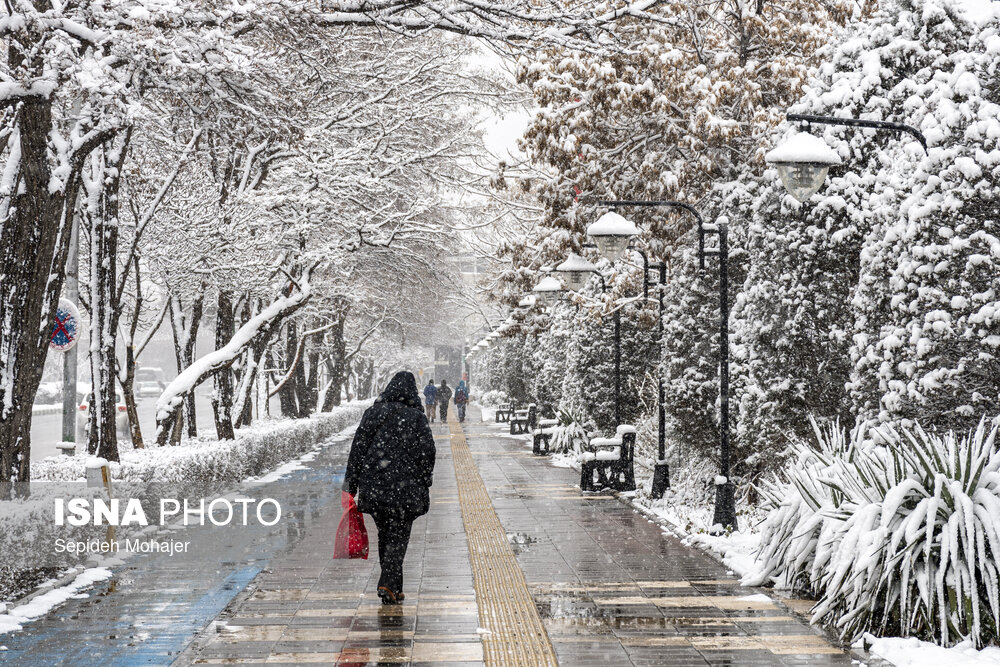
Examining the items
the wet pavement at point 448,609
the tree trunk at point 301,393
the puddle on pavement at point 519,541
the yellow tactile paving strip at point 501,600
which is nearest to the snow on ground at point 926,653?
the wet pavement at point 448,609

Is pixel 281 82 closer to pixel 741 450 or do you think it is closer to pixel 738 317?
pixel 738 317

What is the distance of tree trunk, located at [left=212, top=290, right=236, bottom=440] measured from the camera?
815 inches

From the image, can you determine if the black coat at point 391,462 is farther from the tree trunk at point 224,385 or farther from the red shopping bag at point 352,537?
the tree trunk at point 224,385

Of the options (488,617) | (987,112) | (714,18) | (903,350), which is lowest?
(488,617)

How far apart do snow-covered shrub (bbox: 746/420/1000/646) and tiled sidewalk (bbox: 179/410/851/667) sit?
0.43 meters

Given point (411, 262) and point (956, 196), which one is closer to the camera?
point (956, 196)

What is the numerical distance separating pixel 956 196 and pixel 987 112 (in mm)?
793

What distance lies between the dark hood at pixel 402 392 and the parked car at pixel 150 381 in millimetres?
76231

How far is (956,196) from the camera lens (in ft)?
29.8

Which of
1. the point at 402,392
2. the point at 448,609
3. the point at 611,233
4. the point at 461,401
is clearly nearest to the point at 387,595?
A: the point at 448,609

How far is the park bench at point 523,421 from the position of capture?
120ft

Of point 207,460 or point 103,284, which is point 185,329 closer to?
point 103,284

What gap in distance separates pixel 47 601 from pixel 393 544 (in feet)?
9.08

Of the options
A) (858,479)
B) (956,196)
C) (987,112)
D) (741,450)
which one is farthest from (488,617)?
(741,450)
